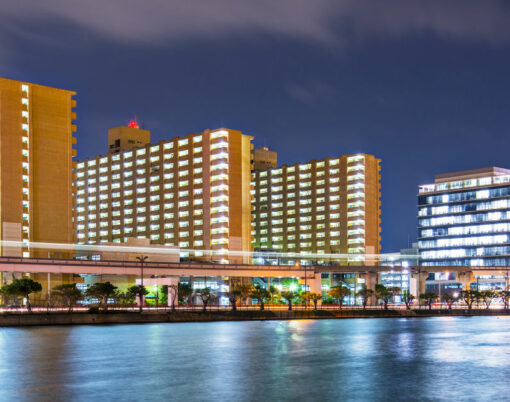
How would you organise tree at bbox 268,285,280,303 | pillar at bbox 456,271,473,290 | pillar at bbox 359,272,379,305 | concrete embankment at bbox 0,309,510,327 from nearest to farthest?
1. concrete embankment at bbox 0,309,510,327
2. tree at bbox 268,285,280,303
3. pillar at bbox 359,272,379,305
4. pillar at bbox 456,271,473,290

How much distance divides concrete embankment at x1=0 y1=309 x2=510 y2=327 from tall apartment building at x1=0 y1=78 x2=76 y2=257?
185 ft

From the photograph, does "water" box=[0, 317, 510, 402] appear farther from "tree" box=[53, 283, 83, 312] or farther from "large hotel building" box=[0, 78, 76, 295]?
"large hotel building" box=[0, 78, 76, 295]

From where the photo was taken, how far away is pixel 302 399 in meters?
42.6

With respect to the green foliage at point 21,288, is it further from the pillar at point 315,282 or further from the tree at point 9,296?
the pillar at point 315,282

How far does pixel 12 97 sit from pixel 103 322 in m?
76.5

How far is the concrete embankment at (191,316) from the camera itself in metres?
98.0

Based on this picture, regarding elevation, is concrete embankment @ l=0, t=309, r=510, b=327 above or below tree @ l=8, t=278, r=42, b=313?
below

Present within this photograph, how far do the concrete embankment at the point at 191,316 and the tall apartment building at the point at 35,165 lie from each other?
56345mm

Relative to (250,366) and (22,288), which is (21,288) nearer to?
(22,288)

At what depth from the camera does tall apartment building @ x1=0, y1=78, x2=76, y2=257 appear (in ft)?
529

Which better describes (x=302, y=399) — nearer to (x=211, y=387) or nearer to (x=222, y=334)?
(x=211, y=387)

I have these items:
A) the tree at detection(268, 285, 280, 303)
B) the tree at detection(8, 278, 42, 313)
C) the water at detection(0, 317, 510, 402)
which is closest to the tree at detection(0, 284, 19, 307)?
the tree at detection(8, 278, 42, 313)

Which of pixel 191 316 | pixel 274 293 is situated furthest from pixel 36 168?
pixel 191 316

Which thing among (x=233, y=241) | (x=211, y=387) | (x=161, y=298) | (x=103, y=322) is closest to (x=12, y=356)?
(x=211, y=387)
